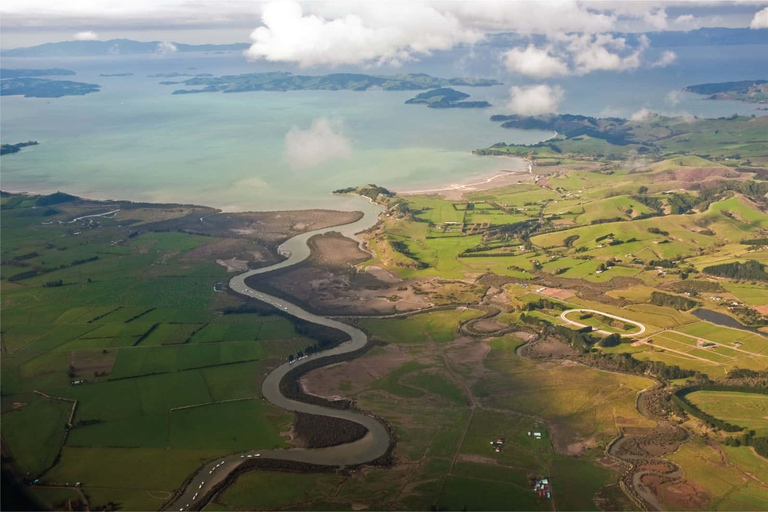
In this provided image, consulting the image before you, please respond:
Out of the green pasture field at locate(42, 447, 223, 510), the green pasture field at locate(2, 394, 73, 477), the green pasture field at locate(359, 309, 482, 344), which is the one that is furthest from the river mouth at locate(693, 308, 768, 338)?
the green pasture field at locate(2, 394, 73, 477)

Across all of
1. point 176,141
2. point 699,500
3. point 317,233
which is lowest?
point 699,500

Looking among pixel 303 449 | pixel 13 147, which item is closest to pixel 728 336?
pixel 303 449

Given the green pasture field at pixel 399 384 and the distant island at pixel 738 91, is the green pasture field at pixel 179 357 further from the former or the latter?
the distant island at pixel 738 91

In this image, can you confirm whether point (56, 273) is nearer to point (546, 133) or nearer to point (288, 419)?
point (288, 419)

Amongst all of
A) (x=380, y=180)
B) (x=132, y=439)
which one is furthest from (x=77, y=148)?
(x=132, y=439)

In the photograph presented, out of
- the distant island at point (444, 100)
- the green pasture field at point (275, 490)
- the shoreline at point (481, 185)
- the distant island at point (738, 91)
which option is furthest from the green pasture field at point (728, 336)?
the distant island at point (738, 91)
